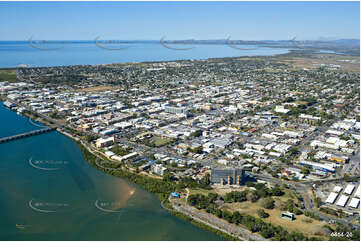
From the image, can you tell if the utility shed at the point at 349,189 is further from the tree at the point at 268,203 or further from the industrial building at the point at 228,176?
the industrial building at the point at 228,176

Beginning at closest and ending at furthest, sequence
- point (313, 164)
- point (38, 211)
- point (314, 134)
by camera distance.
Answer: point (38, 211) < point (313, 164) < point (314, 134)

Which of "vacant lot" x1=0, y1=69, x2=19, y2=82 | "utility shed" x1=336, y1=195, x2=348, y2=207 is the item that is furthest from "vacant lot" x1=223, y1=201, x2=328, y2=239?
"vacant lot" x1=0, y1=69, x2=19, y2=82

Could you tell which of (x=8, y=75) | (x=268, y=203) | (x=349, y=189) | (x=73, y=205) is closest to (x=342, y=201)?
(x=349, y=189)

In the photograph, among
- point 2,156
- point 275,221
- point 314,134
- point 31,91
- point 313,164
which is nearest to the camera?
point 275,221

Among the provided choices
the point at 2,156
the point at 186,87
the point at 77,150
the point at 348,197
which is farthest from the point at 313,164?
the point at 186,87

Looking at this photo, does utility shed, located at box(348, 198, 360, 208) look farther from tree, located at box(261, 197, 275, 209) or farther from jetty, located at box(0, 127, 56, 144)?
jetty, located at box(0, 127, 56, 144)

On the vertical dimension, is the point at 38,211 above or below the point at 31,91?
below

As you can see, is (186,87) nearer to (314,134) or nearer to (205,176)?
(314,134)
